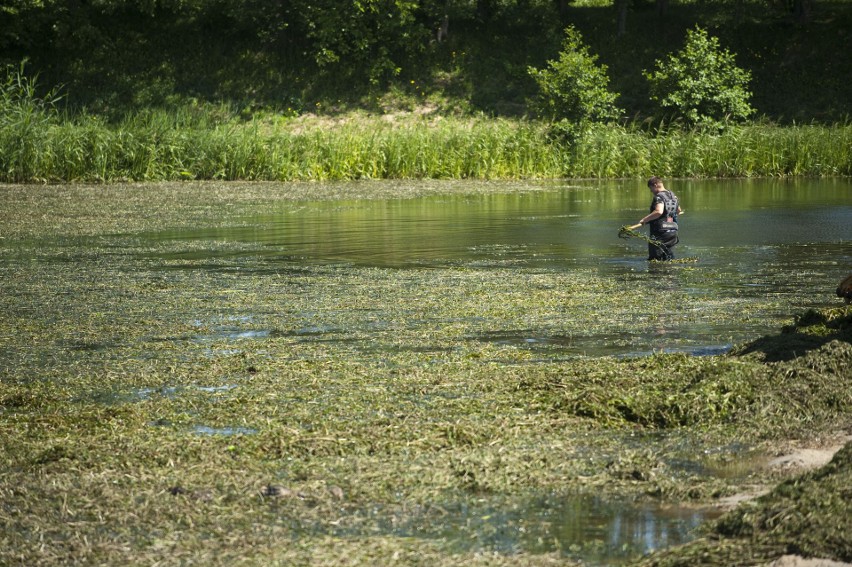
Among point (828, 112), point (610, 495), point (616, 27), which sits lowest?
point (610, 495)

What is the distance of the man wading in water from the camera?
16453 mm

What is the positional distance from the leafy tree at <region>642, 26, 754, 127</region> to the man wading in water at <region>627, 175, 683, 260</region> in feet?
81.5

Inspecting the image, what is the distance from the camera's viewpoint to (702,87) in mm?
42000

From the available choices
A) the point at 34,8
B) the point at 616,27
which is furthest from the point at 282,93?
the point at 616,27

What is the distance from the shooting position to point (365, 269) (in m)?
15.8

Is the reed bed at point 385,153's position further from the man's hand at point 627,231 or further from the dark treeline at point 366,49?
the man's hand at point 627,231

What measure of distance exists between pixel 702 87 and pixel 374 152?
13.2 metres

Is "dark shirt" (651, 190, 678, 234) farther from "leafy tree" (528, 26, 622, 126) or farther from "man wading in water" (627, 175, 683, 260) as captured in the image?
"leafy tree" (528, 26, 622, 126)

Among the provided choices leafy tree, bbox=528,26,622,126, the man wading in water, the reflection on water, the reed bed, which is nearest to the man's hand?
the man wading in water

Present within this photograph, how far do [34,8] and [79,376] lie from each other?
44603mm

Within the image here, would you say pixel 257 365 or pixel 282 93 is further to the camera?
pixel 282 93

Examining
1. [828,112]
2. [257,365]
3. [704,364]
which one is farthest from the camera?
[828,112]

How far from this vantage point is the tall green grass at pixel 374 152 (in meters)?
32.2

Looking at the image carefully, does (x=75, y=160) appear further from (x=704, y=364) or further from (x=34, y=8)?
(x=704, y=364)
